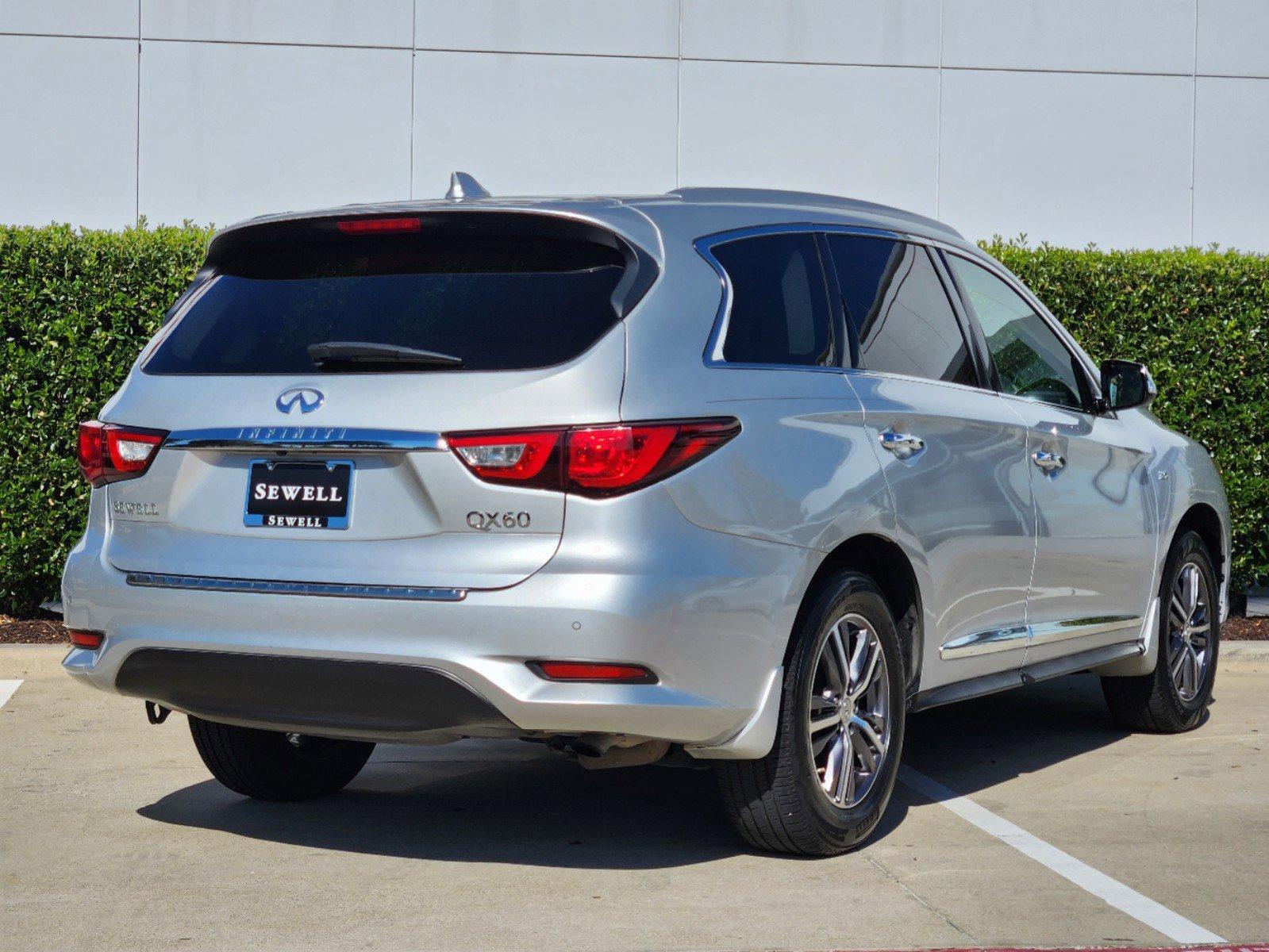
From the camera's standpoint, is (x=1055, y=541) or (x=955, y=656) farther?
(x=1055, y=541)

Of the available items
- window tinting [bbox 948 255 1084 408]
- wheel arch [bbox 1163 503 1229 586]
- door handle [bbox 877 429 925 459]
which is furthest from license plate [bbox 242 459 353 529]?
wheel arch [bbox 1163 503 1229 586]

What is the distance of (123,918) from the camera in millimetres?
4359

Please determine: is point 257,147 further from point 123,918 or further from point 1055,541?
point 123,918

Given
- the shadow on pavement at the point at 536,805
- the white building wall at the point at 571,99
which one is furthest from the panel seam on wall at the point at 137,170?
the shadow on pavement at the point at 536,805

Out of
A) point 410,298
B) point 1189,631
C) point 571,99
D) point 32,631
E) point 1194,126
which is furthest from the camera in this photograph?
point 1194,126

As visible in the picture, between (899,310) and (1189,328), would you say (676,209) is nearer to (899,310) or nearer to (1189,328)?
(899,310)

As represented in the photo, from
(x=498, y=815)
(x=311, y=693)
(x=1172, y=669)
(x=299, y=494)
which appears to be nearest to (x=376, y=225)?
(x=299, y=494)

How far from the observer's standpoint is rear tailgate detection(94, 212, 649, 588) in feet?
13.6

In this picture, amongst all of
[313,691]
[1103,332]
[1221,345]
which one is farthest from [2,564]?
[1221,345]

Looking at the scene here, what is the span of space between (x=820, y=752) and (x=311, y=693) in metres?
1.46

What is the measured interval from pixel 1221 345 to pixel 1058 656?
440 centimetres

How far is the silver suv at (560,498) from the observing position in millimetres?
4137

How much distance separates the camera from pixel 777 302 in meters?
4.87

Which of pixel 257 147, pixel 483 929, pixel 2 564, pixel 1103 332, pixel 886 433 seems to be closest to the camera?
pixel 483 929
